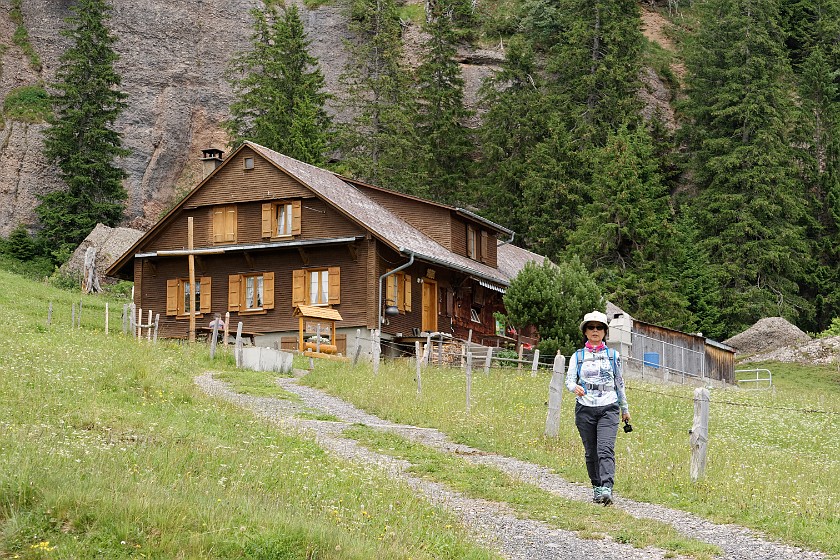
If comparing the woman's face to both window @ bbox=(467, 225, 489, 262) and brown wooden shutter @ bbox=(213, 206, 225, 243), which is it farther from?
window @ bbox=(467, 225, 489, 262)

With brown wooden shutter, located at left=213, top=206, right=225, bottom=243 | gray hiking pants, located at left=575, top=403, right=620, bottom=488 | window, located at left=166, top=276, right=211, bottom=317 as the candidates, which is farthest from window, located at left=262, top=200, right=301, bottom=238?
gray hiking pants, located at left=575, top=403, right=620, bottom=488

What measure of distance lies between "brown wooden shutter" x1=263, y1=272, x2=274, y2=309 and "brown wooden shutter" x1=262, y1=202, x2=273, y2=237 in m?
1.48

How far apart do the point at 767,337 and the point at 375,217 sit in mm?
22665

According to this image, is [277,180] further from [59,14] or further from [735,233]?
[59,14]

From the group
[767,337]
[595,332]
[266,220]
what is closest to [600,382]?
[595,332]

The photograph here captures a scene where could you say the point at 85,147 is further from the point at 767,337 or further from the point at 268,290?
the point at 767,337

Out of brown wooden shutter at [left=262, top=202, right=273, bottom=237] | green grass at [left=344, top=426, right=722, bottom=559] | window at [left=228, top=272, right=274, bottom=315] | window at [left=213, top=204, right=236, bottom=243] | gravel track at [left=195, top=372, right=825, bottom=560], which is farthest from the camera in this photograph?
window at [left=213, top=204, right=236, bottom=243]

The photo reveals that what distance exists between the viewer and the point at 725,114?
68.4m

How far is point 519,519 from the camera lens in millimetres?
14297

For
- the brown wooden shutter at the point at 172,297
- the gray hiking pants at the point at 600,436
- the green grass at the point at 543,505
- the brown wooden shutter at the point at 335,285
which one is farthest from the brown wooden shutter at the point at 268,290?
the gray hiking pants at the point at 600,436

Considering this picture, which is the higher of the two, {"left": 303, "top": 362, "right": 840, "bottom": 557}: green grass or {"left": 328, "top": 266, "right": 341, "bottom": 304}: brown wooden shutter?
A: {"left": 328, "top": 266, "right": 341, "bottom": 304}: brown wooden shutter

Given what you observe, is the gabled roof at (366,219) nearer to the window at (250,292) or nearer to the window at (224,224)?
the window at (224,224)

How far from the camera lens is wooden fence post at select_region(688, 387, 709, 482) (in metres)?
17.5

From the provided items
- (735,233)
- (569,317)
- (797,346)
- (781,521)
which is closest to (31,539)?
(781,521)
